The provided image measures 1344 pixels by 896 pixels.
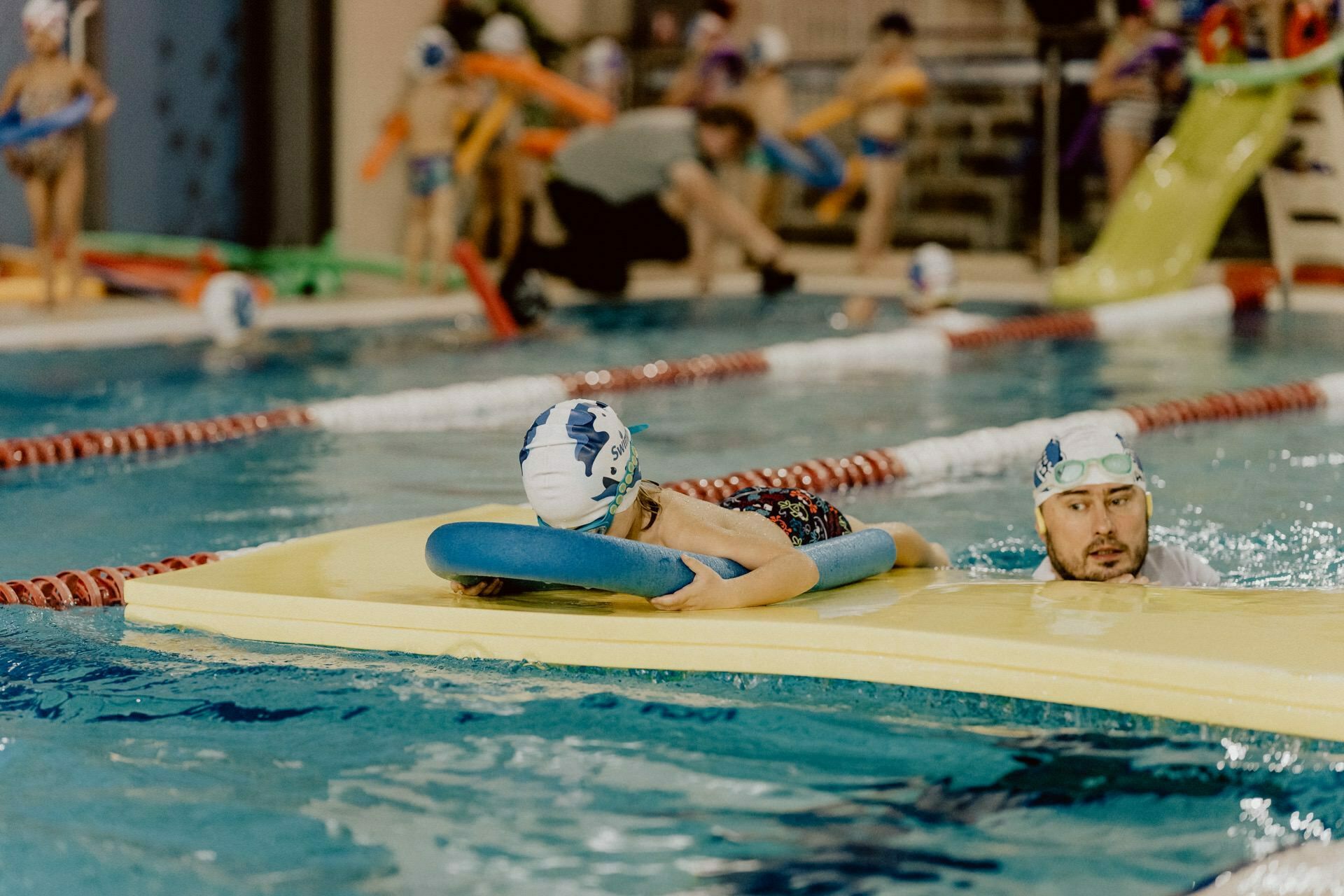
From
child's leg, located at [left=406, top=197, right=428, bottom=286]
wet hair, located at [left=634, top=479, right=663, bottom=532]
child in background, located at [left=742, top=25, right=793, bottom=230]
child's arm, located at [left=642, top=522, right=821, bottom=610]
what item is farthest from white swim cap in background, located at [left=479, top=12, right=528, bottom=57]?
child's arm, located at [left=642, top=522, right=821, bottom=610]

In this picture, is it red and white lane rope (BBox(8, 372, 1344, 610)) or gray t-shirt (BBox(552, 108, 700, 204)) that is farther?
gray t-shirt (BBox(552, 108, 700, 204))

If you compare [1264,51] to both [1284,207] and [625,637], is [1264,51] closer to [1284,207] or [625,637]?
[1284,207]

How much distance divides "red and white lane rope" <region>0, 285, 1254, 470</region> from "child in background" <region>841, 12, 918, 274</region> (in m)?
2.79

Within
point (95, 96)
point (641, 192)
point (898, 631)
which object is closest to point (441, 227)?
point (641, 192)

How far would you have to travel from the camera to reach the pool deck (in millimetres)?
11477

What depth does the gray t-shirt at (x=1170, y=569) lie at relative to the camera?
492 cm

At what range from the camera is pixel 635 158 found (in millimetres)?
13734

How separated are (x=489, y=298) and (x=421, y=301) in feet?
7.30

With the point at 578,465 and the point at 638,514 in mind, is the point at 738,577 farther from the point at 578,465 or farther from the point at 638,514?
the point at 578,465

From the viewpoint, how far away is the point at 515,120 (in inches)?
574

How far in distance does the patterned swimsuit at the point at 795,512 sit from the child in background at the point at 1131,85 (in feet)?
31.7

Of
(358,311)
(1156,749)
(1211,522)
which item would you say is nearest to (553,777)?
(1156,749)

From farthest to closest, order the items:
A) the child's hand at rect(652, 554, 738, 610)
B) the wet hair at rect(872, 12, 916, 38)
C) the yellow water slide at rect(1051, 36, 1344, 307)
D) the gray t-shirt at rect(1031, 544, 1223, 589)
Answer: the wet hair at rect(872, 12, 916, 38), the yellow water slide at rect(1051, 36, 1344, 307), the gray t-shirt at rect(1031, 544, 1223, 589), the child's hand at rect(652, 554, 738, 610)

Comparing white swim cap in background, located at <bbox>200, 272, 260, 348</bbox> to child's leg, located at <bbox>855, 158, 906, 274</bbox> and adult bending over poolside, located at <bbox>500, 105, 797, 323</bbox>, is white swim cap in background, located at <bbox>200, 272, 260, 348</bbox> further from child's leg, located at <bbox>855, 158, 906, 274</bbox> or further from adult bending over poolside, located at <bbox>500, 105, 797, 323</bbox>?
child's leg, located at <bbox>855, 158, 906, 274</bbox>
